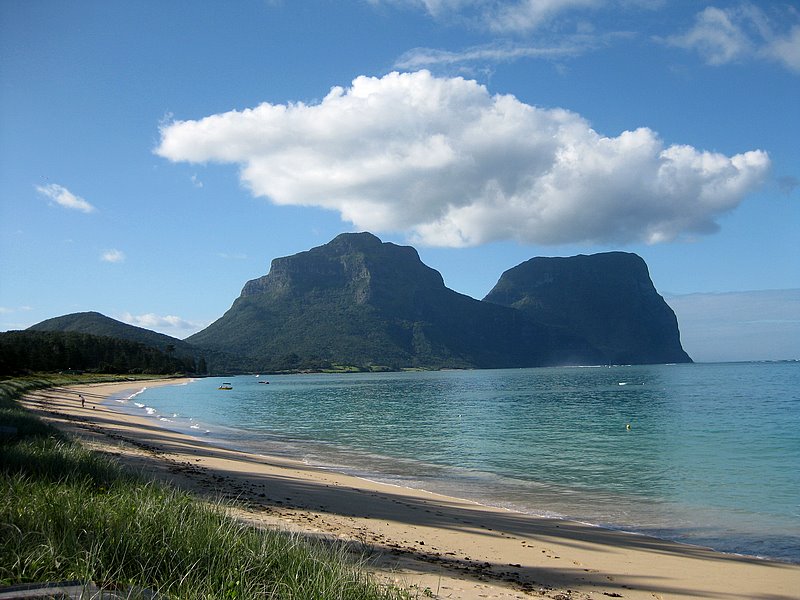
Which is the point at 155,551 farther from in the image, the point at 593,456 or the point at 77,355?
the point at 77,355

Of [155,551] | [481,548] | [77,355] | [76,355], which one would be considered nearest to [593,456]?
[481,548]

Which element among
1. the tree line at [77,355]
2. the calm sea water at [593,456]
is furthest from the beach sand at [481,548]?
the tree line at [77,355]

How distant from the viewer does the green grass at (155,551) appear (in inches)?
188

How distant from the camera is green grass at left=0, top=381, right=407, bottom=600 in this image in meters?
4.77

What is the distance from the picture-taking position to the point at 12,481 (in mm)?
7633

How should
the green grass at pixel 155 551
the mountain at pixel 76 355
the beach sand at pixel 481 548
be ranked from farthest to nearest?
the mountain at pixel 76 355 → the beach sand at pixel 481 548 → the green grass at pixel 155 551

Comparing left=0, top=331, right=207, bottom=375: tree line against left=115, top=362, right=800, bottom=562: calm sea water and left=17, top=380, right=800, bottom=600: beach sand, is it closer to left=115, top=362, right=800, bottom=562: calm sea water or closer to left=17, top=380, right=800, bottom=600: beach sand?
left=115, top=362, right=800, bottom=562: calm sea water

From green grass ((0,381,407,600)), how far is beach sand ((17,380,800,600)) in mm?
1971

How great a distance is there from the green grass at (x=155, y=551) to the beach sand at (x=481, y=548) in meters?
1.97

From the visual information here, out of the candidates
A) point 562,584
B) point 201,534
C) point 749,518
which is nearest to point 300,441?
point 749,518

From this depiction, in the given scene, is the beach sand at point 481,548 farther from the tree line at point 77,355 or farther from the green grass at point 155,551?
the tree line at point 77,355

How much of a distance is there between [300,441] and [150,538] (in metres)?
26.7

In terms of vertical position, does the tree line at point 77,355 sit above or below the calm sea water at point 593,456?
above

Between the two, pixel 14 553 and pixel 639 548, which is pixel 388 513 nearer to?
pixel 639 548
